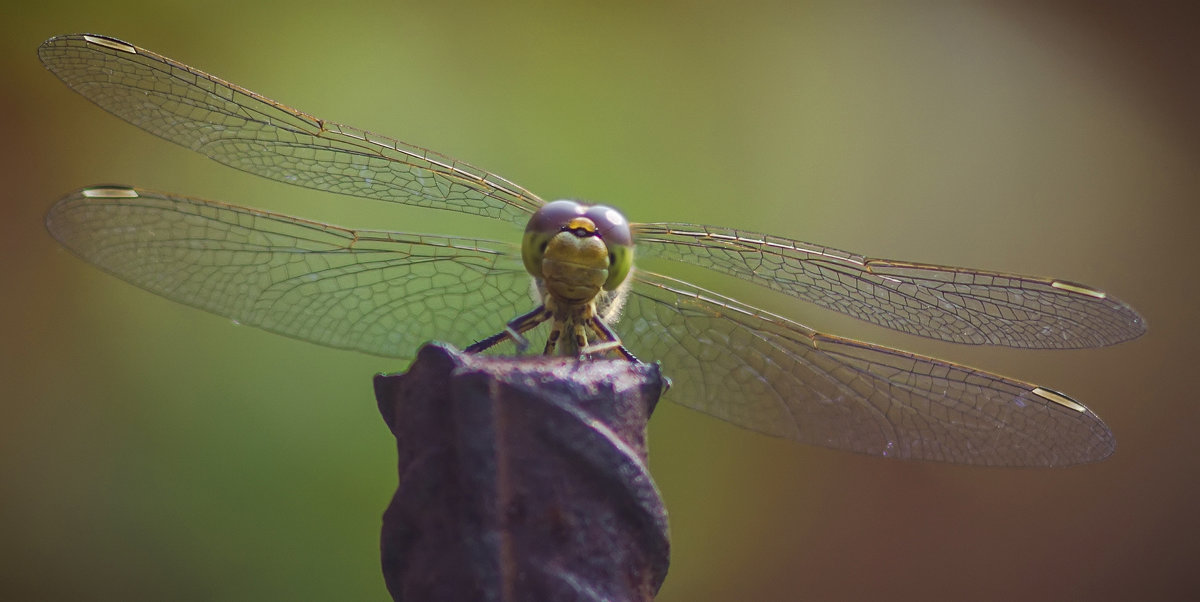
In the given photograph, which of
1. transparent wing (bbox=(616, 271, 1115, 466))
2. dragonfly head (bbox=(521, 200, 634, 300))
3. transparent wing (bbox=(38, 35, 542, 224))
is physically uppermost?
transparent wing (bbox=(38, 35, 542, 224))

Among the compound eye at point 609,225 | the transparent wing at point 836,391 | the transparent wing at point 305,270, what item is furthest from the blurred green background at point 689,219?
the compound eye at point 609,225

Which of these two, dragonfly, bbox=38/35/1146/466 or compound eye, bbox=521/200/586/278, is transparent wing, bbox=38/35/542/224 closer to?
dragonfly, bbox=38/35/1146/466

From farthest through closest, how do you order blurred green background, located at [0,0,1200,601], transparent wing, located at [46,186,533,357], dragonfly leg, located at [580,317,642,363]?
blurred green background, located at [0,0,1200,601] → transparent wing, located at [46,186,533,357] → dragonfly leg, located at [580,317,642,363]

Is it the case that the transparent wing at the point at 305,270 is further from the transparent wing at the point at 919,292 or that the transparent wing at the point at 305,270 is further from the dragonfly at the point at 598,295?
the transparent wing at the point at 919,292

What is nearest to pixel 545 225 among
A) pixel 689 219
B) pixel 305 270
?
pixel 305 270

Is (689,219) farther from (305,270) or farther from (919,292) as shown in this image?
(305,270)

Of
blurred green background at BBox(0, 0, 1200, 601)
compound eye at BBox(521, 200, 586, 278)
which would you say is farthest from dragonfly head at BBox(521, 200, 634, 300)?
blurred green background at BBox(0, 0, 1200, 601)

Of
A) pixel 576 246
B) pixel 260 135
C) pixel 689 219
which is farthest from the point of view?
pixel 689 219
